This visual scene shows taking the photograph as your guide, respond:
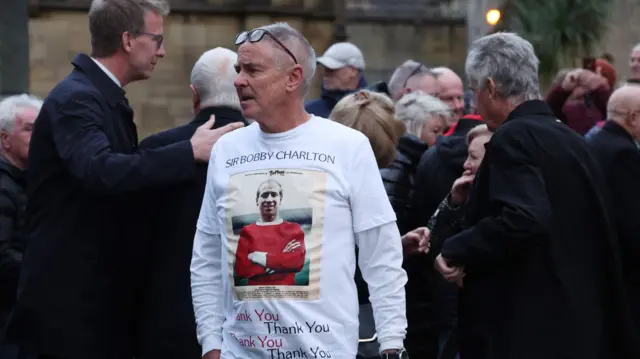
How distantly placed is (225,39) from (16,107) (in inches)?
423

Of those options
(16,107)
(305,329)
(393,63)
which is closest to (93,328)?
(305,329)

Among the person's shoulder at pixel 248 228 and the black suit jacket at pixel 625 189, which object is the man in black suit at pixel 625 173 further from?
the person's shoulder at pixel 248 228

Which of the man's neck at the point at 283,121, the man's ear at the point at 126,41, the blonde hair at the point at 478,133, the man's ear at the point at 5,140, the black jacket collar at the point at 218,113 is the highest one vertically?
the man's ear at the point at 126,41

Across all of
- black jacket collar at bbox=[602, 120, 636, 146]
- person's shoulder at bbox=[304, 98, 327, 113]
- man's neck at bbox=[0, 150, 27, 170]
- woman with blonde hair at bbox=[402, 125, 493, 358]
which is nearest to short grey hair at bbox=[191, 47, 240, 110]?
woman with blonde hair at bbox=[402, 125, 493, 358]

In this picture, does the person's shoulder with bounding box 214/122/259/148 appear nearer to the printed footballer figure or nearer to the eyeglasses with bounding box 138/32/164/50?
the printed footballer figure

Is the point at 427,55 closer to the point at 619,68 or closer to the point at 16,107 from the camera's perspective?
the point at 619,68

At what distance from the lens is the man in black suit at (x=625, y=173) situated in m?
6.67

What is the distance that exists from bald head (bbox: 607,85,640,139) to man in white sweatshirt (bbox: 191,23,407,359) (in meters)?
2.91

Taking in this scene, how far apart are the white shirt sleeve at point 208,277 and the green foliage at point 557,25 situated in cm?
2138

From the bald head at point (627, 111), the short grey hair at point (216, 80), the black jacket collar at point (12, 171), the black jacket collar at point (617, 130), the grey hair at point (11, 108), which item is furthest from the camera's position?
the grey hair at point (11, 108)

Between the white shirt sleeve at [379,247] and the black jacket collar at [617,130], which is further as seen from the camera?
the black jacket collar at [617,130]

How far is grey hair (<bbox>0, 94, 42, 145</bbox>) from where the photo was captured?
775 cm

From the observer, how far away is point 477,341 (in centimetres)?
558

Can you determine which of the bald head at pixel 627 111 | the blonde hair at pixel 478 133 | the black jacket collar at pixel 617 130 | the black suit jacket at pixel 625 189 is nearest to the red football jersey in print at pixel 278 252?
the blonde hair at pixel 478 133
